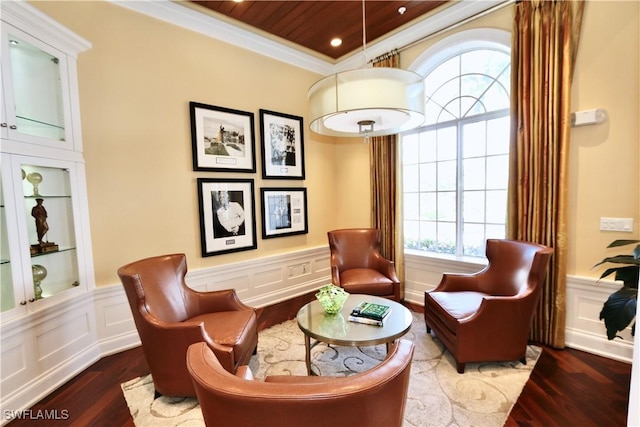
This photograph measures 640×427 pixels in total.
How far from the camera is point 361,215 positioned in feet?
14.7

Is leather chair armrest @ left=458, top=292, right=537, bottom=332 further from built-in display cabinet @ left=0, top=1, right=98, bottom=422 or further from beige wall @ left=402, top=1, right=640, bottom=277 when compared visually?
built-in display cabinet @ left=0, top=1, right=98, bottom=422

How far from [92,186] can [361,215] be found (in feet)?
10.9

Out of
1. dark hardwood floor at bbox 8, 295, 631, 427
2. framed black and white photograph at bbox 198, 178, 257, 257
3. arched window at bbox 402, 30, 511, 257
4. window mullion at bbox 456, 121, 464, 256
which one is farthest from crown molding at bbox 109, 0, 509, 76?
dark hardwood floor at bbox 8, 295, 631, 427

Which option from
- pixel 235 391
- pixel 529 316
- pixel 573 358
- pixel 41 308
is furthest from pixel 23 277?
pixel 573 358

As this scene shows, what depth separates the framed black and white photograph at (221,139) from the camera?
10.7 ft

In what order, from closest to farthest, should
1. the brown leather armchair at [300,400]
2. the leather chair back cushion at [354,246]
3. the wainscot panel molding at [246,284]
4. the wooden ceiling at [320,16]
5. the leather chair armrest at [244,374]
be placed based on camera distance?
the brown leather armchair at [300,400] → the leather chair armrest at [244,374] → the wainscot panel molding at [246,284] → the wooden ceiling at [320,16] → the leather chair back cushion at [354,246]

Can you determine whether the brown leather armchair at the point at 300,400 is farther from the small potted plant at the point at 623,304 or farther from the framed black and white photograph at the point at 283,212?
the framed black and white photograph at the point at 283,212

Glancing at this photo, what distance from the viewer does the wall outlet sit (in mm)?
2369

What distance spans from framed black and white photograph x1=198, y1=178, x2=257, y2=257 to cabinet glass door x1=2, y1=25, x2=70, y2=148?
1.28 metres

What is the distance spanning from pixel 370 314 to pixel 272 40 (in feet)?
11.7

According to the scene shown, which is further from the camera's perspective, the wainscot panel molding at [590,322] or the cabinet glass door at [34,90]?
the wainscot panel molding at [590,322]

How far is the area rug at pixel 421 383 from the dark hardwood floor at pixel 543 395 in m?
0.08

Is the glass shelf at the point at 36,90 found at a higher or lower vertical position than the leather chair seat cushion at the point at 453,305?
higher

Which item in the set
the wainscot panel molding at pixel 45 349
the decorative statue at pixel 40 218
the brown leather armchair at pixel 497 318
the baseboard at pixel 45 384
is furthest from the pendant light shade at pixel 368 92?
the baseboard at pixel 45 384
